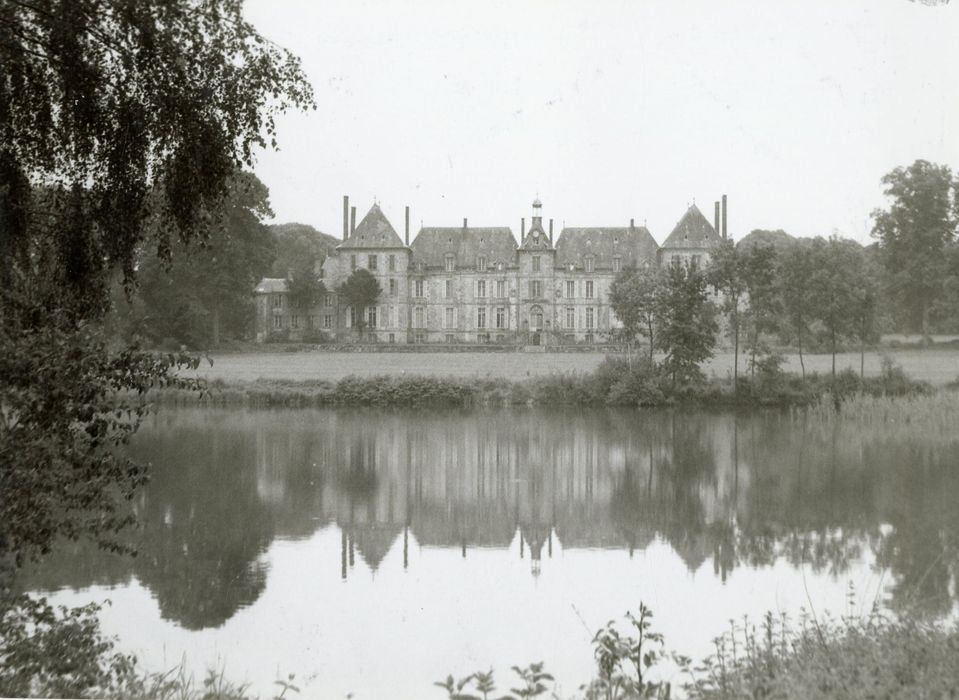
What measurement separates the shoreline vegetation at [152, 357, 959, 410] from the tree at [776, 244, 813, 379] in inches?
50.8

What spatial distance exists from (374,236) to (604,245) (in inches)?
446

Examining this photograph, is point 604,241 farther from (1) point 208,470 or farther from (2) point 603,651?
(2) point 603,651

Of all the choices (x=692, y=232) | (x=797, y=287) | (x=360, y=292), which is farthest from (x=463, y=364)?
(x=692, y=232)

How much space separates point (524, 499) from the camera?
10938 millimetres

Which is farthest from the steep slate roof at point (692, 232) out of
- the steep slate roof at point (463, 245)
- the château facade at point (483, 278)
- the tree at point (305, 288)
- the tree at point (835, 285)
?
the tree at point (835, 285)

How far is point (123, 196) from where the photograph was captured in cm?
596

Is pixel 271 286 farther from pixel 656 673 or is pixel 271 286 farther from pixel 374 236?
pixel 656 673

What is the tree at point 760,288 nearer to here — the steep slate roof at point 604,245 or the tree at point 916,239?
the tree at point 916,239

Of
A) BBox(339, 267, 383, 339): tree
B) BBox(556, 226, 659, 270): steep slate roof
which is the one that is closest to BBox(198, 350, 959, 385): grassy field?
BBox(339, 267, 383, 339): tree

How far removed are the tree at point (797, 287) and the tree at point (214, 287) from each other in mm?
12256

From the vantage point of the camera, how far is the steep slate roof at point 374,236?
4238cm

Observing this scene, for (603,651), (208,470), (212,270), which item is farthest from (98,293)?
(212,270)

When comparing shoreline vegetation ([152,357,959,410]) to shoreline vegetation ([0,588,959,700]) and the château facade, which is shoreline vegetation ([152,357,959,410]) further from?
the château facade

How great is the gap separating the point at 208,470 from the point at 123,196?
7.18m
